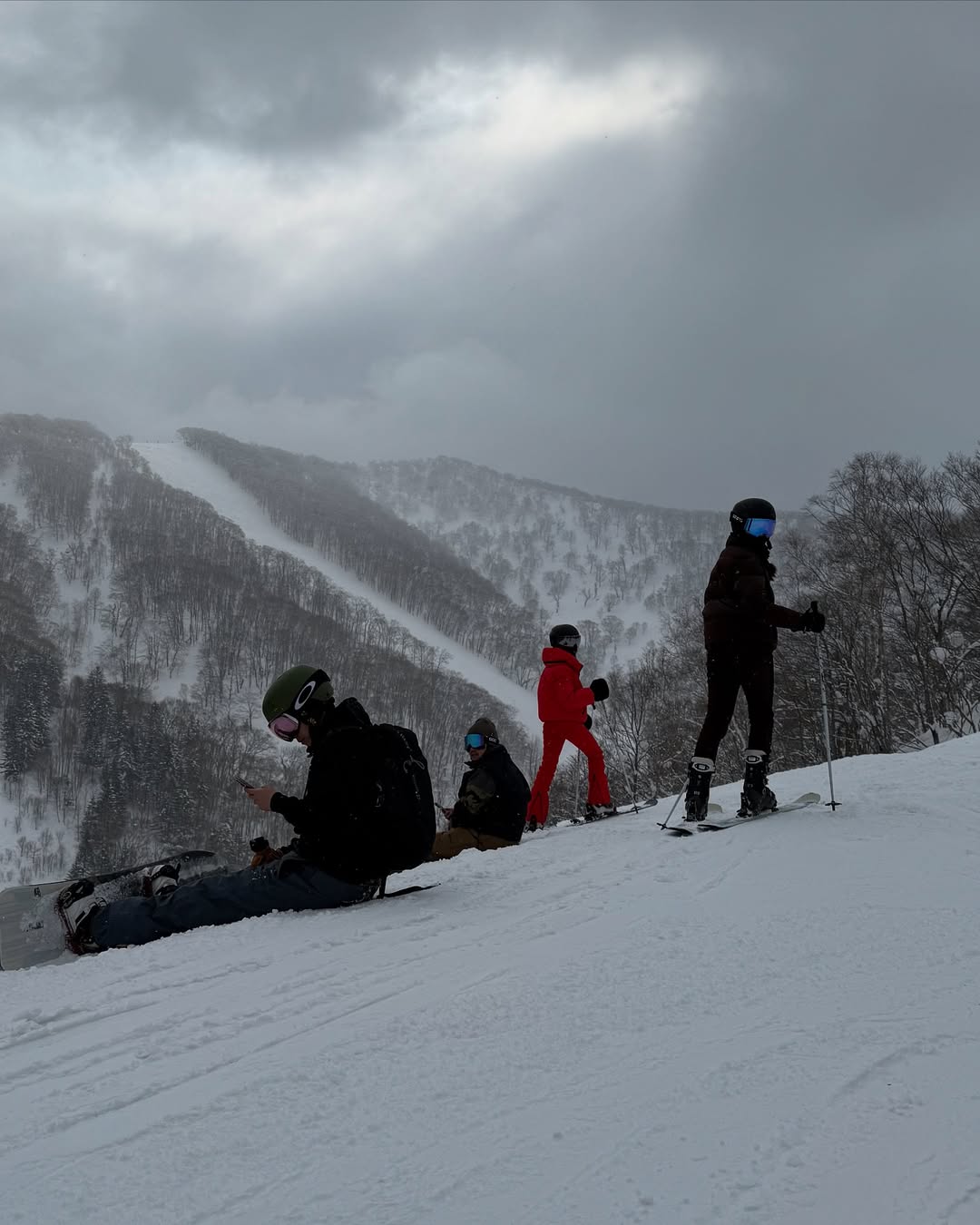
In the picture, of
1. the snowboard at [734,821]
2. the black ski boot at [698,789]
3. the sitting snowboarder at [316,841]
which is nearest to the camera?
the sitting snowboarder at [316,841]

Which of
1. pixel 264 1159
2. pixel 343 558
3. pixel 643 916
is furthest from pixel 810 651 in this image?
pixel 343 558

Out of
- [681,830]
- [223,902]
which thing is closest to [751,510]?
[681,830]

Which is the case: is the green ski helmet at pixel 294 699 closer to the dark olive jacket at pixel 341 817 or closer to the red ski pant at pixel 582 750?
the dark olive jacket at pixel 341 817

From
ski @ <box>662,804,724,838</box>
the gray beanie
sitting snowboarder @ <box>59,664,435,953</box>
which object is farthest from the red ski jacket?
sitting snowboarder @ <box>59,664,435,953</box>

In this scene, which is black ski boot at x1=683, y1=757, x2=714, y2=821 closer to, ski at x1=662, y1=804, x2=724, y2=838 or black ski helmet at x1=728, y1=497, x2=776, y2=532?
ski at x1=662, y1=804, x2=724, y2=838

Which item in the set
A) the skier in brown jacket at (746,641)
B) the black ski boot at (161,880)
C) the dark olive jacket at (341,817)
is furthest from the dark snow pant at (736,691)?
the black ski boot at (161,880)

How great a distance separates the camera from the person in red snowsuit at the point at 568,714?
8008 millimetres

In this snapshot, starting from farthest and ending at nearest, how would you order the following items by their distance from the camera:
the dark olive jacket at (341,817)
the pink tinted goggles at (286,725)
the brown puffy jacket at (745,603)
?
1. the brown puffy jacket at (745,603)
2. the pink tinted goggles at (286,725)
3. the dark olive jacket at (341,817)

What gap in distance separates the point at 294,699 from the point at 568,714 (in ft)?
13.3

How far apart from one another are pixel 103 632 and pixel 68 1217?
156 metres

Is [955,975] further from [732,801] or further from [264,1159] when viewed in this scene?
[732,801]

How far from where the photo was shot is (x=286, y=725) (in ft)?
14.4

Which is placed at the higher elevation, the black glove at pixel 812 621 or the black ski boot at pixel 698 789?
the black glove at pixel 812 621

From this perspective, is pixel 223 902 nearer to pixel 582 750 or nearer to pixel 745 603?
pixel 745 603
